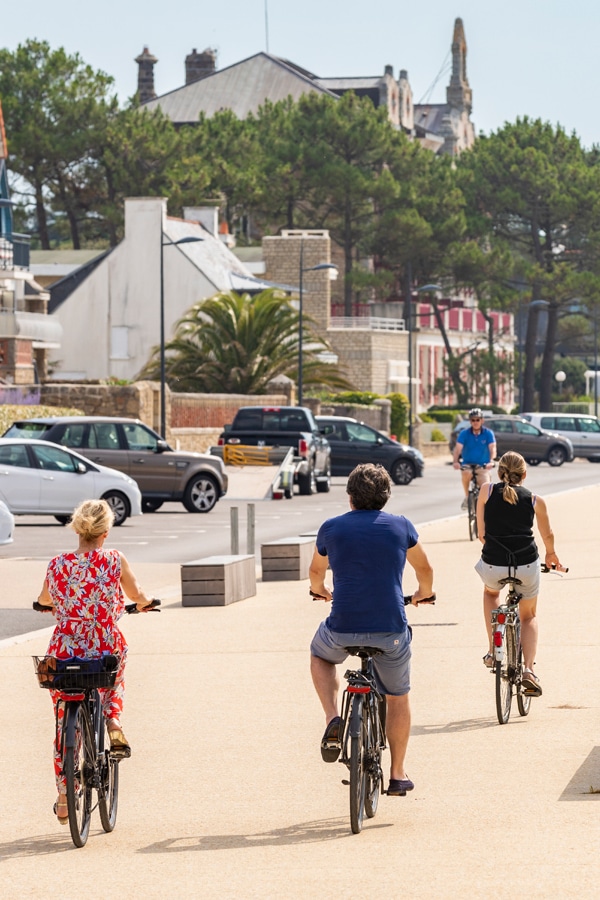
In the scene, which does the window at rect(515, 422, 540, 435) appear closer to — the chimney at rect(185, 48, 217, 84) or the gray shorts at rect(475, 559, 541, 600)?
the gray shorts at rect(475, 559, 541, 600)

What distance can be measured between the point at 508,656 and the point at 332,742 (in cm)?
317

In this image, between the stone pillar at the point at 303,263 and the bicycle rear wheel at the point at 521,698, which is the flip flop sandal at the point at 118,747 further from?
the stone pillar at the point at 303,263

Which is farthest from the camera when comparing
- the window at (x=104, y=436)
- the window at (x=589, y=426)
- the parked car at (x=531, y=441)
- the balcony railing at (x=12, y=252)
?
the balcony railing at (x=12, y=252)

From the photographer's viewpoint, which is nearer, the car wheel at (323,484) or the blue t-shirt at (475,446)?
the blue t-shirt at (475,446)

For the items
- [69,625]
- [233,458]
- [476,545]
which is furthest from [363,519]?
[233,458]

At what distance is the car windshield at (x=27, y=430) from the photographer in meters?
31.8

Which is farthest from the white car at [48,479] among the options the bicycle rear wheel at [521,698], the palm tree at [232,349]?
the palm tree at [232,349]

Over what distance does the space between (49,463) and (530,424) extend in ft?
110

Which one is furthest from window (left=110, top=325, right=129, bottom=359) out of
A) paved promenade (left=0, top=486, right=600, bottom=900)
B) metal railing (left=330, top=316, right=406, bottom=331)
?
paved promenade (left=0, top=486, right=600, bottom=900)

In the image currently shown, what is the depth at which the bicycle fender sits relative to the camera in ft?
24.3

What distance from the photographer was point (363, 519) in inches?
306

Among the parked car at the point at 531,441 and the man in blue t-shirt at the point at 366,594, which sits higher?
the man in blue t-shirt at the point at 366,594

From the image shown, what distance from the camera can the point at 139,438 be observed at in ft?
110

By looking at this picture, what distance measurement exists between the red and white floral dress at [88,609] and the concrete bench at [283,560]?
12.5m
